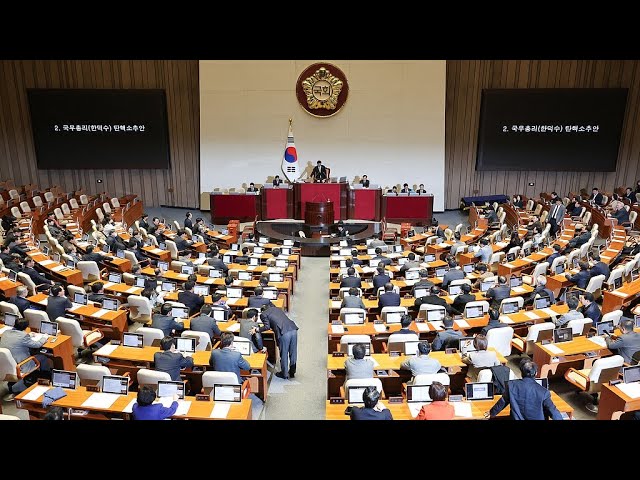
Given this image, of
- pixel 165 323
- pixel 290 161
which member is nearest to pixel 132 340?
pixel 165 323

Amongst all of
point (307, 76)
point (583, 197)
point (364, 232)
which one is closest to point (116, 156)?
point (307, 76)

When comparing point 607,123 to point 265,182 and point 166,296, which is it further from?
point 166,296

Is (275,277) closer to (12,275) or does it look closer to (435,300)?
(435,300)

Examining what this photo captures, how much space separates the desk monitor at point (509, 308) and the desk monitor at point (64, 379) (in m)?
6.73

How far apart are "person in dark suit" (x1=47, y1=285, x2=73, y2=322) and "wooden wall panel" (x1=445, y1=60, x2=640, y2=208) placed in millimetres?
16234

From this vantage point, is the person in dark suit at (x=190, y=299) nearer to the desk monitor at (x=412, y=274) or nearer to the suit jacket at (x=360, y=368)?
the suit jacket at (x=360, y=368)

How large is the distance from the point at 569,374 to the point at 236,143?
53.4 feet

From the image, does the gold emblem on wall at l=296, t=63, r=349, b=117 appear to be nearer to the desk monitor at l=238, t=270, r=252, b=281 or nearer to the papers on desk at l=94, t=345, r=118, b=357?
the desk monitor at l=238, t=270, r=252, b=281

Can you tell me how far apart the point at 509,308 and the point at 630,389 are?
9.70 feet

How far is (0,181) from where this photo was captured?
21.6 m

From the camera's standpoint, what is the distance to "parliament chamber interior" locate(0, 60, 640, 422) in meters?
6.70

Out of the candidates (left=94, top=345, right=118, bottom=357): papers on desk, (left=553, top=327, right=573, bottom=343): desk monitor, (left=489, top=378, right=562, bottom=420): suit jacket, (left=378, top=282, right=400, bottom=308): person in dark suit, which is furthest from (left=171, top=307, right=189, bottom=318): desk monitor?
(left=553, top=327, right=573, bottom=343): desk monitor

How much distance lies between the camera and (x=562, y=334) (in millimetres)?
7637

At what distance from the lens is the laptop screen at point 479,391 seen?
607 centimetres
